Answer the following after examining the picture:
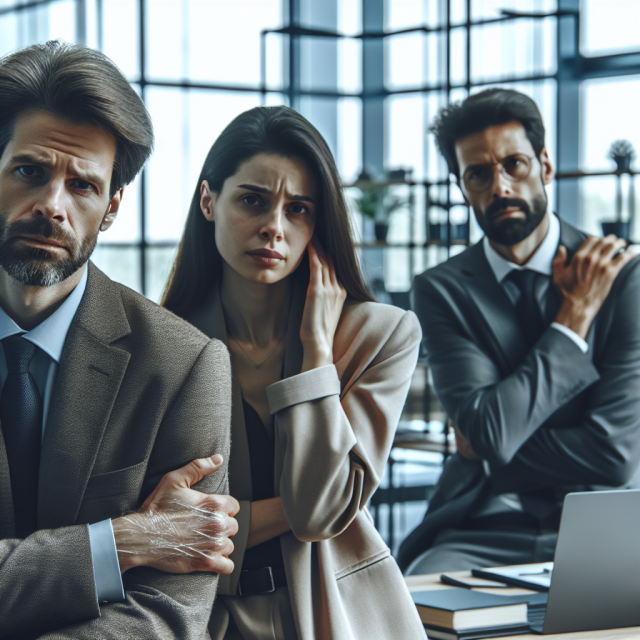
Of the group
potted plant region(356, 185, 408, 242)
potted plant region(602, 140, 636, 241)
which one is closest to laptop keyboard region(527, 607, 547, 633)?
potted plant region(602, 140, 636, 241)

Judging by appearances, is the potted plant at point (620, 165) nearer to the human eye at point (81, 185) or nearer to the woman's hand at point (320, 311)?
the woman's hand at point (320, 311)

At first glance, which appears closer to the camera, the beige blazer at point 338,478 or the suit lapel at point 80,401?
the suit lapel at point 80,401

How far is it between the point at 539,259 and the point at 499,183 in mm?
277

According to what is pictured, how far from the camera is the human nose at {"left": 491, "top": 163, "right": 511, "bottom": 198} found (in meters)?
2.73

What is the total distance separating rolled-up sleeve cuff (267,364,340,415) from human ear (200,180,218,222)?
43 cm

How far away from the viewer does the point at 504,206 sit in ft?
9.02

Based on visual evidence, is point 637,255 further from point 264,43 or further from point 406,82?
point 406,82

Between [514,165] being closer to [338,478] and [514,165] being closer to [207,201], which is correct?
[207,201]

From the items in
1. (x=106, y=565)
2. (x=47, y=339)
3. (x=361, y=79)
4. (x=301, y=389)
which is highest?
(x=361, y=79)

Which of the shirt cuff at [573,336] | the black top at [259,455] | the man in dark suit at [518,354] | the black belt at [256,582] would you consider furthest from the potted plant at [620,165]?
the black belt at [256,582]

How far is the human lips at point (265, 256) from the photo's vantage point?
1.85m

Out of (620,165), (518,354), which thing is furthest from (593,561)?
(620,165)

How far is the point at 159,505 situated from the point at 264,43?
7039mm

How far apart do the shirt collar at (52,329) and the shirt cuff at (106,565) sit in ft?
1.06
